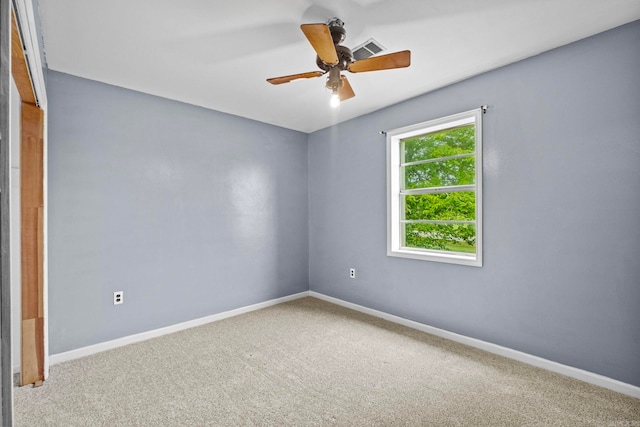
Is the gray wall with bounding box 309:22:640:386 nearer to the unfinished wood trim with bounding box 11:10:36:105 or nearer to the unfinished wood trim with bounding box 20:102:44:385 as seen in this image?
the unfinished wood trim with bounding box 11:10:36:105

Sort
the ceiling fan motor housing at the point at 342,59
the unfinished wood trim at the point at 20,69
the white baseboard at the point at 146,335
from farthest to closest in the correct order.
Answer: the white baseboard at the point at 146,335
the ceiling fan motor housing at the point at 342,59
the unfinished wood trim at the point at 20,69

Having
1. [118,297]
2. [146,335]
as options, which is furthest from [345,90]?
[146,335]

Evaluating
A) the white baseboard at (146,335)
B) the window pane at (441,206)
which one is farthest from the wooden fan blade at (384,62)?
the white baseboard at (146,335)

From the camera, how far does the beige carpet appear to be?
1.89 metres

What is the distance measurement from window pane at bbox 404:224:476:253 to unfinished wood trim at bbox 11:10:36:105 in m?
3.44

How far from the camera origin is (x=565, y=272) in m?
2.35

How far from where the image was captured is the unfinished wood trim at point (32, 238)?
2.19 m

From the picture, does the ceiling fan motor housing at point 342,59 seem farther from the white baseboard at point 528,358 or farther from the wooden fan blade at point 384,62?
the white baseboard at point 528,358

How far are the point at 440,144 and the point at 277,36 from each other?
79.4 inches

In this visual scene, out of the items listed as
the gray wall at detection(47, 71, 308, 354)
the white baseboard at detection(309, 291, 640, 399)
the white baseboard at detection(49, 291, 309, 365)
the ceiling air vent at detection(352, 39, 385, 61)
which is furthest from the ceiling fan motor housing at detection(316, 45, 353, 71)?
Answer: the white baseboard at detection(49, 291, 309, 365)

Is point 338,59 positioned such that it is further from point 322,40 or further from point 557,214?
point 557,214

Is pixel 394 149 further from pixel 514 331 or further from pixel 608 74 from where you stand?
pixel 514 331

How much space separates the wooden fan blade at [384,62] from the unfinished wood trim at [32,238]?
2314 millimetres

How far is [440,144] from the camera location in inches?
130
